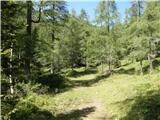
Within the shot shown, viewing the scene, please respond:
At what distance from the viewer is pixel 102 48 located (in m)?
47.4

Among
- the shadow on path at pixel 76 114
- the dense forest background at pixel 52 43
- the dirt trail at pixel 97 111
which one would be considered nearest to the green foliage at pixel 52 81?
the dense forest background at pixel 52 43

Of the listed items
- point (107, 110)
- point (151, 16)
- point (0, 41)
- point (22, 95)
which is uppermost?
point (151, 16)

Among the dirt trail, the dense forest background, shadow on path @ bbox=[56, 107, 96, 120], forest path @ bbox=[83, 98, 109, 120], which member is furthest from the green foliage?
shadow on path @ bbox=[56, 107, 96, 120]

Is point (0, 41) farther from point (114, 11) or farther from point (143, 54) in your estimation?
point (114, 11)

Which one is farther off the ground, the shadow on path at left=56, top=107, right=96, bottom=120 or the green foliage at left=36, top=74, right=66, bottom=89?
the green foliage at left=36, top=74, right=66, bottom=89

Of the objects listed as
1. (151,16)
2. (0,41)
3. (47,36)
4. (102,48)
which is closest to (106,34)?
(102,48)

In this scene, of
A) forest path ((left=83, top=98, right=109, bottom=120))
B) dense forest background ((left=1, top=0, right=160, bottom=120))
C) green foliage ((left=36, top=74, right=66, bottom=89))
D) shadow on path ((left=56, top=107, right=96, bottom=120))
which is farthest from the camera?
green foliage ((left=36, top=74, right=66, bottom=89))

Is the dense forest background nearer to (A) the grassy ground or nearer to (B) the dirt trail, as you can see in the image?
(A) the grassy ground

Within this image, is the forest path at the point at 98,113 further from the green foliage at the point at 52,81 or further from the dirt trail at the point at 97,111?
the green foliage at the point at 52,81

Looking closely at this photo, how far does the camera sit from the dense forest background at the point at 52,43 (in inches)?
570

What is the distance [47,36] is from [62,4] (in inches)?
398

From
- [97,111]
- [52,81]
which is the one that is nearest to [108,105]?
[97,111]

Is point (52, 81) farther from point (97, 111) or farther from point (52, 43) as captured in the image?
point (52, 43)

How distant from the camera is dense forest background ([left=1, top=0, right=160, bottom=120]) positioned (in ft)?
47.5
